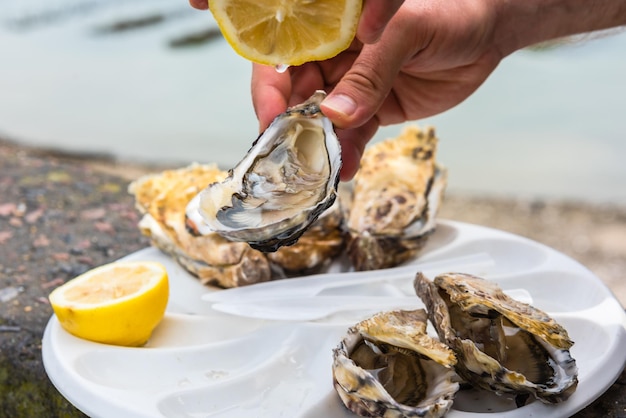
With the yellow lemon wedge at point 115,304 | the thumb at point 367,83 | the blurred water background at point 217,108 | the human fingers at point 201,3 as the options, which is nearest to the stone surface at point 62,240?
the yellow lemon wedge at point 115,304

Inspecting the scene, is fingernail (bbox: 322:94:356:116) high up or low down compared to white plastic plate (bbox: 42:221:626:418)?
up

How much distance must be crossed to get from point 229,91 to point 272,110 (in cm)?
322

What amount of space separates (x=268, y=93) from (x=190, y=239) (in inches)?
13.0

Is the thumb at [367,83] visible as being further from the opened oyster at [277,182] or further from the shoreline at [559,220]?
the shoreline at [559,220]

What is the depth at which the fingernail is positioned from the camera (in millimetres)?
1036

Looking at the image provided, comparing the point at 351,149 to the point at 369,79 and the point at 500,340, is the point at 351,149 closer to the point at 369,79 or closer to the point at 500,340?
the point at 369,79

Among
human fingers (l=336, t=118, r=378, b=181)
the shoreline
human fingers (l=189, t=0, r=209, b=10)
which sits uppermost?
human fingers (l=189, t=0, r=209, b=10)

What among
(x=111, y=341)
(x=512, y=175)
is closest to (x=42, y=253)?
(x=111, y=341)

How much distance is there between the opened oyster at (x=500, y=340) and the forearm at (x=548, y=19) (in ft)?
2.06

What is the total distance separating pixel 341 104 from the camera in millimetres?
1057

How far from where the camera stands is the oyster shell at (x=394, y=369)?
2.89 ft

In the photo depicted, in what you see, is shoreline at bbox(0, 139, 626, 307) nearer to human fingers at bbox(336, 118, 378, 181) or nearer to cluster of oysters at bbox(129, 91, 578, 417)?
human fingers at bbox(336, 118, 378, 181)

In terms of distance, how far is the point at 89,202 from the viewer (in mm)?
2055

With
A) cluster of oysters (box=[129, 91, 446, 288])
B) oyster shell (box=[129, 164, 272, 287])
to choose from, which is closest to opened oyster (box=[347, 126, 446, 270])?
cluster of oysters (box=[129, 91, 446, 288])
